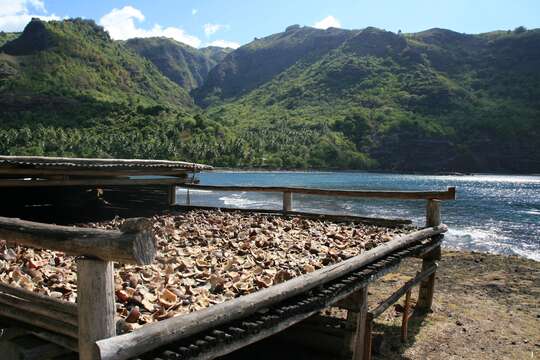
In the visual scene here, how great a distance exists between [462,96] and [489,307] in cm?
19440

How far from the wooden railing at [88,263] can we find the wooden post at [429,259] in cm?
764

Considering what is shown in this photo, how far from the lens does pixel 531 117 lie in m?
161

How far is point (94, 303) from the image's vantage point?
2.73 meters

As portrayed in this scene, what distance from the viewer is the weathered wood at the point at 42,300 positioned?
3.14m

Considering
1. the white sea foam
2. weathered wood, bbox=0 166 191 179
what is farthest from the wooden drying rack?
the white sea foam

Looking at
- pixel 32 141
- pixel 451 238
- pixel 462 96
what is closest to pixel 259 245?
pixel 451 238

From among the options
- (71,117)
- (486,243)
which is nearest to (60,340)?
(486,243)

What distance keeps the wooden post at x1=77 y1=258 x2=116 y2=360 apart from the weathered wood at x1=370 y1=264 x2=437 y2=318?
4.94 m

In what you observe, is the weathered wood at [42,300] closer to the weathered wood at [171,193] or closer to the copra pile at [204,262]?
the copra pile at [204,262]

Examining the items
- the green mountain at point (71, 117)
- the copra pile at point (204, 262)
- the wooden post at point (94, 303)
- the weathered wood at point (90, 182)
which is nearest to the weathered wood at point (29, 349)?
the copra pile at point (204, 262)

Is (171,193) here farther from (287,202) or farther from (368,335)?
(368,335)

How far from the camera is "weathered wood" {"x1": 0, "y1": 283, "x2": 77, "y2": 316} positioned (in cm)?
314

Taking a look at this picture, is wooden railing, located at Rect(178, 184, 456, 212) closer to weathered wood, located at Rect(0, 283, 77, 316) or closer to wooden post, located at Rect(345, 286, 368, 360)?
wooden post, located at Rect(345, 286, 368, 360)

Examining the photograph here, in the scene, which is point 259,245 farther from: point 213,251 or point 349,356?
point 349,356
